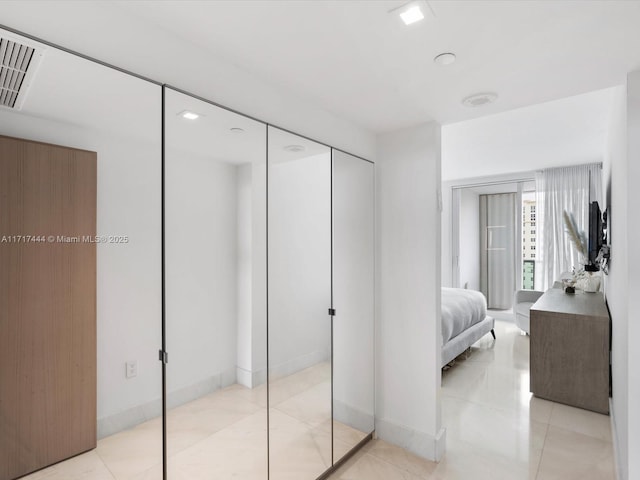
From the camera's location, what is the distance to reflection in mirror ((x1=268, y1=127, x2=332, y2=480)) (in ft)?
6.01

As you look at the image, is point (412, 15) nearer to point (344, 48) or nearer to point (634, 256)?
point (344, 48)

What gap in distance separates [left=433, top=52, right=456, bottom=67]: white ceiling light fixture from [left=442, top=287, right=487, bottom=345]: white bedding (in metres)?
2.73

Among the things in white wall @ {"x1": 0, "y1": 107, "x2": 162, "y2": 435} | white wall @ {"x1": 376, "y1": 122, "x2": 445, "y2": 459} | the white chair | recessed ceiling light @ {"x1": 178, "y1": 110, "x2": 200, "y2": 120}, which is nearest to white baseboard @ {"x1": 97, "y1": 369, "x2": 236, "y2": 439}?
white wall @ {"x1": 0, "y1": 107, "x2": 162, "y2": 435}

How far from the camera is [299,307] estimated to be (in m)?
2.02

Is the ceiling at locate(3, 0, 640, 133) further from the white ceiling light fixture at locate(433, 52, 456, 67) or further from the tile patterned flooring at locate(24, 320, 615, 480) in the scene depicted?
the tile patterned flooring at locate(24, 320, 615, 480)

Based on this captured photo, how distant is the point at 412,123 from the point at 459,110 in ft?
1.05

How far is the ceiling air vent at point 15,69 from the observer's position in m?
1.01

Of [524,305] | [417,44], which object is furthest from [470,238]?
[417,44]

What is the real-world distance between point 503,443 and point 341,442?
123cm

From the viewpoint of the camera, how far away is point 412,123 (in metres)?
2.42

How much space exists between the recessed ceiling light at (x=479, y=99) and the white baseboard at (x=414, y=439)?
2140 millimetres

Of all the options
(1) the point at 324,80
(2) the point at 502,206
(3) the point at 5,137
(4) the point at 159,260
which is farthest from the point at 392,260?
(2) the point at 502,206

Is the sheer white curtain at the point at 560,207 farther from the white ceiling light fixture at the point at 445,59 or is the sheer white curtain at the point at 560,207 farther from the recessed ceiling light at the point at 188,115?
the recessed ceiling light at the point at 188,115

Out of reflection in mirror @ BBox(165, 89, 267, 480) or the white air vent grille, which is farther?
reflection in mirror @ BBox(165, 89, 267, 480)
